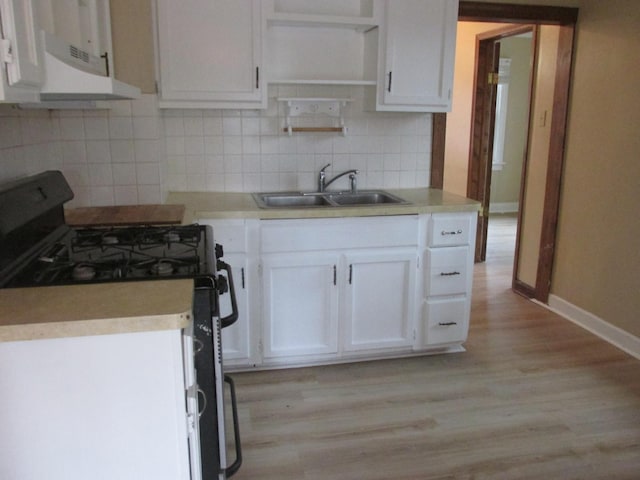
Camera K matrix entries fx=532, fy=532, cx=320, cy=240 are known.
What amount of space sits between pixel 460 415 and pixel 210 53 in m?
2.13

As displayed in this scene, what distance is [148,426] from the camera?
47.7 inches

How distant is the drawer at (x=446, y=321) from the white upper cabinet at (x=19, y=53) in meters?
2.18

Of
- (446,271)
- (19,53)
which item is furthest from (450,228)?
(19,53)

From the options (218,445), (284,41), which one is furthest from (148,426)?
(284,41)

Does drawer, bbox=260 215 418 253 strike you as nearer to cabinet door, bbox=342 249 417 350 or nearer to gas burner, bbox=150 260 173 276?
cabinet door, bbox=342 249 417 350

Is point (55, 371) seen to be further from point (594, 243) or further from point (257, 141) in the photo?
point (594, 243)

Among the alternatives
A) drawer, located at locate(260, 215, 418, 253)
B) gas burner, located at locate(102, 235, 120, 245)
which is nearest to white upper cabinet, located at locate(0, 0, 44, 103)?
gas burner, located at locate(102, 235, 120, 245)

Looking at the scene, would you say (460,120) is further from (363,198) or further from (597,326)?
(597,326)

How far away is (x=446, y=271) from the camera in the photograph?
9.48ft

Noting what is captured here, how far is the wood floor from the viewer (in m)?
2.09

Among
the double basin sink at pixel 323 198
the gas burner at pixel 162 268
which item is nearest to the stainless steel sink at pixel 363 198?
the double basin sink at pixel 323 198

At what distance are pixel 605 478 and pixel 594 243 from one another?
174 centimetres

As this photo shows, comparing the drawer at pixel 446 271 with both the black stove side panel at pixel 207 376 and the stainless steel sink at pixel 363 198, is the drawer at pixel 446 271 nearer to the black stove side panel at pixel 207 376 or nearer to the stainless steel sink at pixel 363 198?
the stainless steel sink at pixel 363 198

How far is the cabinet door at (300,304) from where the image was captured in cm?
269
